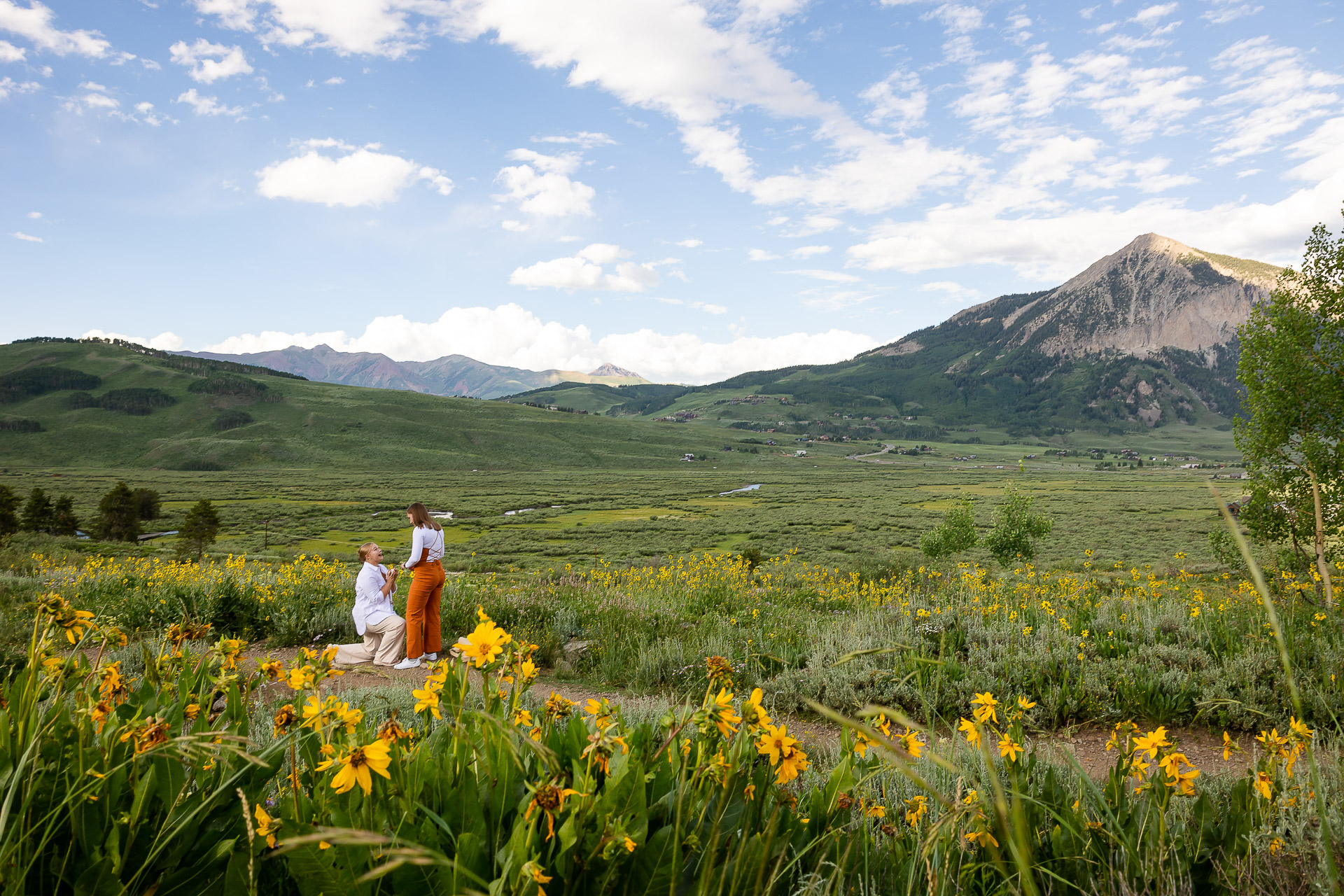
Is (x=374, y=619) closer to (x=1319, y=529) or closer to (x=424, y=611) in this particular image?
(x=424, y=611)

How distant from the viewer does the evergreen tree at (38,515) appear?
34.2 meters

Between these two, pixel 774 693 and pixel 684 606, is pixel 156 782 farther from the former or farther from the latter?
pixel 684 606

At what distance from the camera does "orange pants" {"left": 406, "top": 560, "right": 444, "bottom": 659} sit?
840 cm

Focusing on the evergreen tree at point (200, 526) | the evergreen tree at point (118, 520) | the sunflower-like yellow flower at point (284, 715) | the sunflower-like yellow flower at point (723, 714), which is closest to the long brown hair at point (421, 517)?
the sunflower-like yellow flower at point (284, 715)

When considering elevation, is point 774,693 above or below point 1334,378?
below

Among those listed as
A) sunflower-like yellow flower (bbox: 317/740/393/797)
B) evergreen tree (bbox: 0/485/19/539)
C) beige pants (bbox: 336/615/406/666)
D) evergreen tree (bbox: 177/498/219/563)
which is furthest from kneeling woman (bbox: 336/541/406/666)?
evergreen tree (bbox: 0/485/19/539)

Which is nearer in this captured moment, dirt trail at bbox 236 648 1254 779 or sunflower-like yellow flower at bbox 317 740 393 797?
sunflower-like yellow flower at bbox 317 740 393 797

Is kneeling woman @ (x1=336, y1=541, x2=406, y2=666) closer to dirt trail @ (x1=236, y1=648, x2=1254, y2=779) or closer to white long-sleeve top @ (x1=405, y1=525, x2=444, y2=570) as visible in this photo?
white long-sleeve top @ (x1=405, y1=525, x2=444, y2=570)

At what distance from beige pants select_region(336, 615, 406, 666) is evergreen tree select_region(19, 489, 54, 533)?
38.1 metres

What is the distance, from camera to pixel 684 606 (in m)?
10.2

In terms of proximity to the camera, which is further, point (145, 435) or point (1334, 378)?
point (145, 435)

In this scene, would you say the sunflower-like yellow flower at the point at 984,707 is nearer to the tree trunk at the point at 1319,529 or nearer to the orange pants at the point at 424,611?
the orange pants at the point at 424,611

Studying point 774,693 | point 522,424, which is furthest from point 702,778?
point 522,424

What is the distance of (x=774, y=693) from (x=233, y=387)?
661 feet
